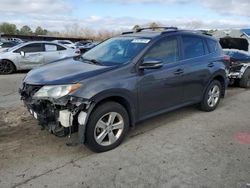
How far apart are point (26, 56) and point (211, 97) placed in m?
8.98

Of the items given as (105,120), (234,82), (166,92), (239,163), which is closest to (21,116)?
(105,120)

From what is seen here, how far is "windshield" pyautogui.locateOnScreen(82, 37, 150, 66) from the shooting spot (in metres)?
5.04

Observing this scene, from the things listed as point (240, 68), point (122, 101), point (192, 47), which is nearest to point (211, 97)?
point (192, 47)

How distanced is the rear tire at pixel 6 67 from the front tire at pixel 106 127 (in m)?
9.53

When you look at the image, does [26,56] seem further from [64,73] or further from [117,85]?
[117,85]

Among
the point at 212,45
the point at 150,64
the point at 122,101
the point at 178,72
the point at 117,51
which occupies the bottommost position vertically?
the point at 122,101

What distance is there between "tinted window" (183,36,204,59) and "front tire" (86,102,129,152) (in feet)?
6.40

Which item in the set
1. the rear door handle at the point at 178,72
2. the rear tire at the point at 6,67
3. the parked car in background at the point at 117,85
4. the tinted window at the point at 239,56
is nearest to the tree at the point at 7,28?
the rear tire at the point at 6,67

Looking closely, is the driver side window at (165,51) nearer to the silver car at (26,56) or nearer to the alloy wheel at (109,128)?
the alloy wheel at (109,128)

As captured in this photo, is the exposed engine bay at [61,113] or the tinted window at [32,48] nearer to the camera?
the exposed engine bay at [61,113]

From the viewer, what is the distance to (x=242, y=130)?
18.8 ft

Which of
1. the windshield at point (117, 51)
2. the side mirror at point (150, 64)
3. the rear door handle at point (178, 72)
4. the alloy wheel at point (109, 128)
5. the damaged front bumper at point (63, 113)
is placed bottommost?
the alloy wheel at point (109, 128)

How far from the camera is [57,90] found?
4293mm

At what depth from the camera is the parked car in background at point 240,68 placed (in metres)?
9.50
